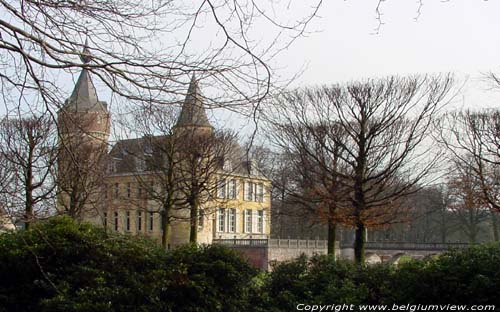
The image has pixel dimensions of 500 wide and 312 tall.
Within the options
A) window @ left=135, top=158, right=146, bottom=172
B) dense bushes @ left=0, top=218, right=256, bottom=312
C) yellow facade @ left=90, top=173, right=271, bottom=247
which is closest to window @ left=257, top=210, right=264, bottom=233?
yellow facade @ left=90, top=173, right=271, bottom=247

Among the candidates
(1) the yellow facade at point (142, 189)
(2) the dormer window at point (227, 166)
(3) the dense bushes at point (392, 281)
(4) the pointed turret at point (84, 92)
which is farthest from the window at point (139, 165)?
(4) the pointed turret at point (84, 92)

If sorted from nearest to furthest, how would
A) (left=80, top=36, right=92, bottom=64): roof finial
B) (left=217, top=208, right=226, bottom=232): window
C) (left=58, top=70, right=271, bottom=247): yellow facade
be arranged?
1. (left=80, top=36, right=92, bottom=64): roof finial
2. (left=58, top=70, right=271, bottom=247): yellow facade
3. (left=217, top=208, right=226, bottom=232): window

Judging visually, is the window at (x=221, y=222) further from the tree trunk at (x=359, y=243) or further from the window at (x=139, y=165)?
the tree trunk at (x=359, y=243)

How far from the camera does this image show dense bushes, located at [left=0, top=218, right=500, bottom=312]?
825 centimetres

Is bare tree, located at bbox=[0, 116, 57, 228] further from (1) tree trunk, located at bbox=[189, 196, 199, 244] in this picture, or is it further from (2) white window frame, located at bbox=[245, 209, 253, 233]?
(2) white window frame, located at bbox=[245, 209, 253, 233]

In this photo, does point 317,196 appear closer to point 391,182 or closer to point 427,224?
point 391,182

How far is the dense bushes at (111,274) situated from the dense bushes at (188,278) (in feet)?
0.05

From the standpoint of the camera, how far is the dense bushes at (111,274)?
8.55 metres

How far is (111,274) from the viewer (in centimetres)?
891

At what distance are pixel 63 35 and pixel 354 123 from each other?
1868cm

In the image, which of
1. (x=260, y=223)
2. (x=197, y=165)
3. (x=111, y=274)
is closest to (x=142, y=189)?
(x=197, y=165)

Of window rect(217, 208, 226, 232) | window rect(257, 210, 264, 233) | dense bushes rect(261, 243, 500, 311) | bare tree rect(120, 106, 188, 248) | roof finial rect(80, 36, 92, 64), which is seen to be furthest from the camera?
window rect(257, 210, 264, 233)

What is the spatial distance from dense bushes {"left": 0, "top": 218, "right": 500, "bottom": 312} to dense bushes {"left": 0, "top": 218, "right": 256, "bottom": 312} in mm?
15

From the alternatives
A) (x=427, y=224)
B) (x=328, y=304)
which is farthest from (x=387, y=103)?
(x=427, y=224)
